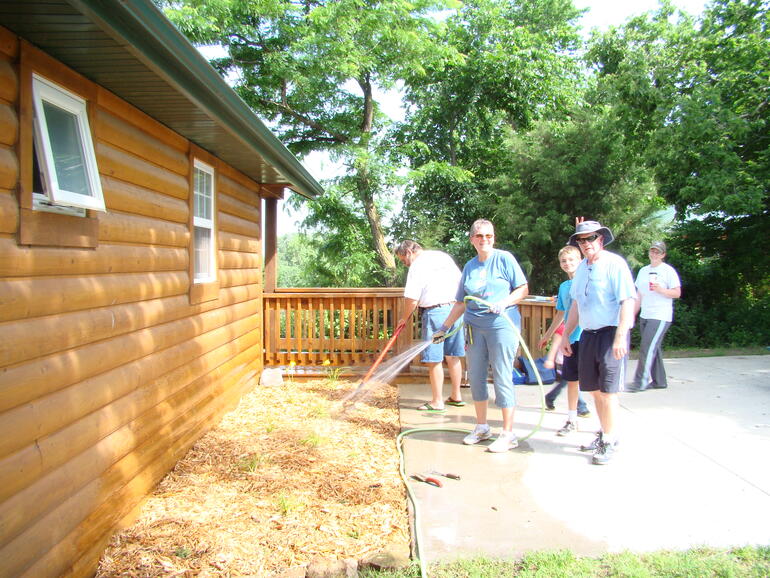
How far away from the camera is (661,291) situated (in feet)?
20.5

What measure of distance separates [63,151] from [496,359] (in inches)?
124

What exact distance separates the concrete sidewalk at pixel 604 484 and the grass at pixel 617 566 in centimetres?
10

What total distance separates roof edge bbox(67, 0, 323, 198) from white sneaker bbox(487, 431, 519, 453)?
3114 mm

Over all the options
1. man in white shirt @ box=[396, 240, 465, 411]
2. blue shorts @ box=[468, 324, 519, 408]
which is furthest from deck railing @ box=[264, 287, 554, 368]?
blue shorts @ box=[468, 324, 519, 408]

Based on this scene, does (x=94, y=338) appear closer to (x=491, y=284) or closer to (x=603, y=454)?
(x=491, y=284)

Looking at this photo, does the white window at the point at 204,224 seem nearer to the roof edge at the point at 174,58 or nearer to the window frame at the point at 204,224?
the window frame at the point at 204,224

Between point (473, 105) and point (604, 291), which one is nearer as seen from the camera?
point (604, 291)

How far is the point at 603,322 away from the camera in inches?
158

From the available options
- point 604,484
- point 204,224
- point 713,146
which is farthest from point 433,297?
point 713,146

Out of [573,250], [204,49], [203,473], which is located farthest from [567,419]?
[204,49]

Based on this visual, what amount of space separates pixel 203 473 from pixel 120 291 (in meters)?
1.53

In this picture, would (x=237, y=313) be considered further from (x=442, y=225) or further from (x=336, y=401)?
(x=442, y=225)

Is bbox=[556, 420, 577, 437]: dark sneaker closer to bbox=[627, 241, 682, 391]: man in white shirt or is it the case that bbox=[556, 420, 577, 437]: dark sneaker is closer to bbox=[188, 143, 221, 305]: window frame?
bbox=[627, 241, 682, 391]: man in white shirt

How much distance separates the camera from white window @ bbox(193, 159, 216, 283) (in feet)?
16.6
